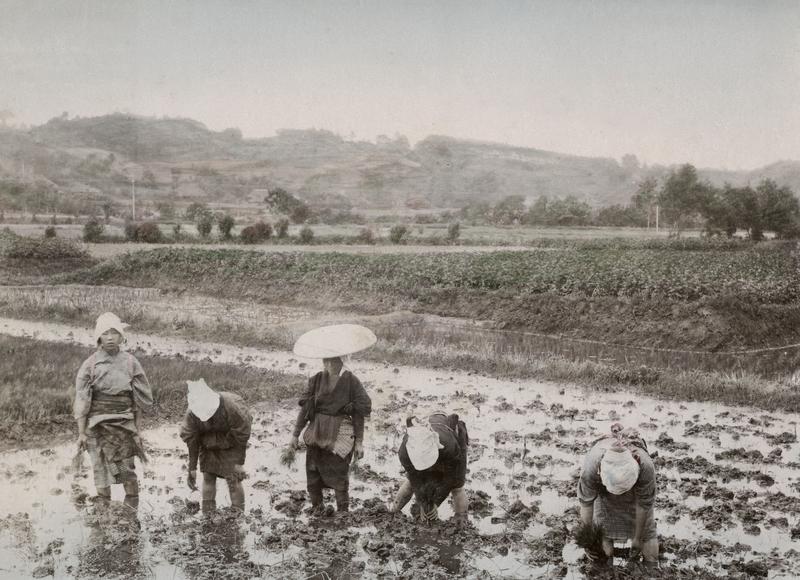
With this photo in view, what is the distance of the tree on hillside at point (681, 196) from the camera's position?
13.3 metres

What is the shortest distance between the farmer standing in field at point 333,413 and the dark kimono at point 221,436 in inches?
12.8

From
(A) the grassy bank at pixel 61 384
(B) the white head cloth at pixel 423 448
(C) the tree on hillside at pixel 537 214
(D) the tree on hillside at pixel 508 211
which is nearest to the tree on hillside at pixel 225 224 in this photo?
(A) the grassy bank at pixel 61 384

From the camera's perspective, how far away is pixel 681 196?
14797 mm

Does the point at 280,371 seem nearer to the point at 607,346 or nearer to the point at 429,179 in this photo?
the point at 607,346

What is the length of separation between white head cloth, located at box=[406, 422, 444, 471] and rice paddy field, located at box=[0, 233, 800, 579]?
0.57 meters

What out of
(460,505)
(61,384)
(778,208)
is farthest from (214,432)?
(778,208)

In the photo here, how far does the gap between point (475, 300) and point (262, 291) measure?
396 centimetres

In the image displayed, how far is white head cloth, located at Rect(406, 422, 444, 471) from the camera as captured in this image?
3750 mm

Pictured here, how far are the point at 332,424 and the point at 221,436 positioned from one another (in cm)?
66

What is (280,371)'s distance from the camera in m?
9.23

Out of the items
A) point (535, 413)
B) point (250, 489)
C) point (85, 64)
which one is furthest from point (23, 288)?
point (535, 413)

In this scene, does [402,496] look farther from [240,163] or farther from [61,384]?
[240,163]

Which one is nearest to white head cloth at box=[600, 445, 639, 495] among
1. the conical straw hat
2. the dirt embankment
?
the conical straw hat

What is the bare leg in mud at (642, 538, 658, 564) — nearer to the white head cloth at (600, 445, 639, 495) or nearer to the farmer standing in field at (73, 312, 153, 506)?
the white head cloth at (600, 445, 639, 495)
